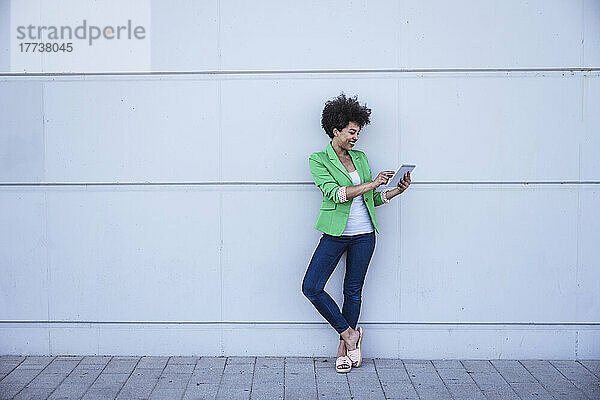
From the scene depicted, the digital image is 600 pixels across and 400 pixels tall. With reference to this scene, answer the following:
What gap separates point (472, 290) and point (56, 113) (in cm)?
361

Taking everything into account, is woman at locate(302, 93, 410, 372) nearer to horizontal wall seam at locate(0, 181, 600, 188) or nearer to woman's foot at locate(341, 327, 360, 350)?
woman's foot at locate(341, 327, 360, 350)

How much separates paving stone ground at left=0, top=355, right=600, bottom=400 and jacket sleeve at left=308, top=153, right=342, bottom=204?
1361mm

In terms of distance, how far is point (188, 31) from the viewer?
19.2 feet

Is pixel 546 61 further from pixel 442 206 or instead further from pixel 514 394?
pixel 514 394

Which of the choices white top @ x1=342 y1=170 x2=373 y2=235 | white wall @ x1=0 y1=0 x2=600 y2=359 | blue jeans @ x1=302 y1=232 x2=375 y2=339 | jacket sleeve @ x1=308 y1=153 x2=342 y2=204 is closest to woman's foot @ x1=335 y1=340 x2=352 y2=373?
blue jeans @ x1=302 y1=232 x2=375 y2=339

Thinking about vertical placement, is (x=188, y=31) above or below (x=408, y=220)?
above

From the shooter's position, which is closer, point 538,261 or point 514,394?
point 514,394

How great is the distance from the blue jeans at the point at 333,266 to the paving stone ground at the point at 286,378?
48 centimetres

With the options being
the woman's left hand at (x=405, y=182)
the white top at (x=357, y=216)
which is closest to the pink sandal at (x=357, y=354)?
the white top at (x=357, y=216)

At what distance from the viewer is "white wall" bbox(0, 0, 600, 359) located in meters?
5.84

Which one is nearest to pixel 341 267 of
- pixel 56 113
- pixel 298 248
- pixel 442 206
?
pixel 298 248

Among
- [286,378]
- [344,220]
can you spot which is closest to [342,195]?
[344,220]

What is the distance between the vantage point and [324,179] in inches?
215

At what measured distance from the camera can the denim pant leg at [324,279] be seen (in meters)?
5.61
